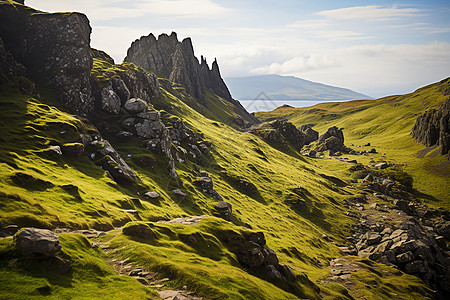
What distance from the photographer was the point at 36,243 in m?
23.0

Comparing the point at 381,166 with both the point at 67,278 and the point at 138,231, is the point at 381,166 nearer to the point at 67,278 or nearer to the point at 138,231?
the point at 138,231

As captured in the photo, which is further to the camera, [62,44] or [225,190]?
[225,190]

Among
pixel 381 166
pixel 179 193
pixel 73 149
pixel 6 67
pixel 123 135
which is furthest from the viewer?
pixel 381 166

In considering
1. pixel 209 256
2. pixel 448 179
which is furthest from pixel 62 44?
pixel 448 179

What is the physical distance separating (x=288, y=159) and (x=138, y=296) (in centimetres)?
16809

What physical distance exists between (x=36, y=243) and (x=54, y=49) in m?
74.2

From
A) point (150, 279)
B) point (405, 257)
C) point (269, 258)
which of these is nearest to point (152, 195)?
point (269, 258)

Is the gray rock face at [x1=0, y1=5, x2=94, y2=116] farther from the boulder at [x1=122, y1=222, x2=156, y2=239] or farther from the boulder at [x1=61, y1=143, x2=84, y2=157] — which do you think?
the boulder at [x1=122, y1=222, x2=156, y2=239]

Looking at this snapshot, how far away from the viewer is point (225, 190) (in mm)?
99438

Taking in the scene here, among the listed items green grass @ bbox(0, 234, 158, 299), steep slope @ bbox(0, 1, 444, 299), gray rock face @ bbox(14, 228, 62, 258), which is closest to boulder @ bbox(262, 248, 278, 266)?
steep slope @ bbox(0, 1, 444, 299)

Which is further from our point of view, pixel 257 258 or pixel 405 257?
pixel 405 257

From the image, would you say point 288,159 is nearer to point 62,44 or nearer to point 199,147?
point 199,147

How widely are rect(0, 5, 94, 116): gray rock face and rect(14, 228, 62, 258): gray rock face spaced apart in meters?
58.7

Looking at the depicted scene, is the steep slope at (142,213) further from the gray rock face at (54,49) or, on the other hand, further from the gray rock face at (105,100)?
the gray rock face at (54,49)
